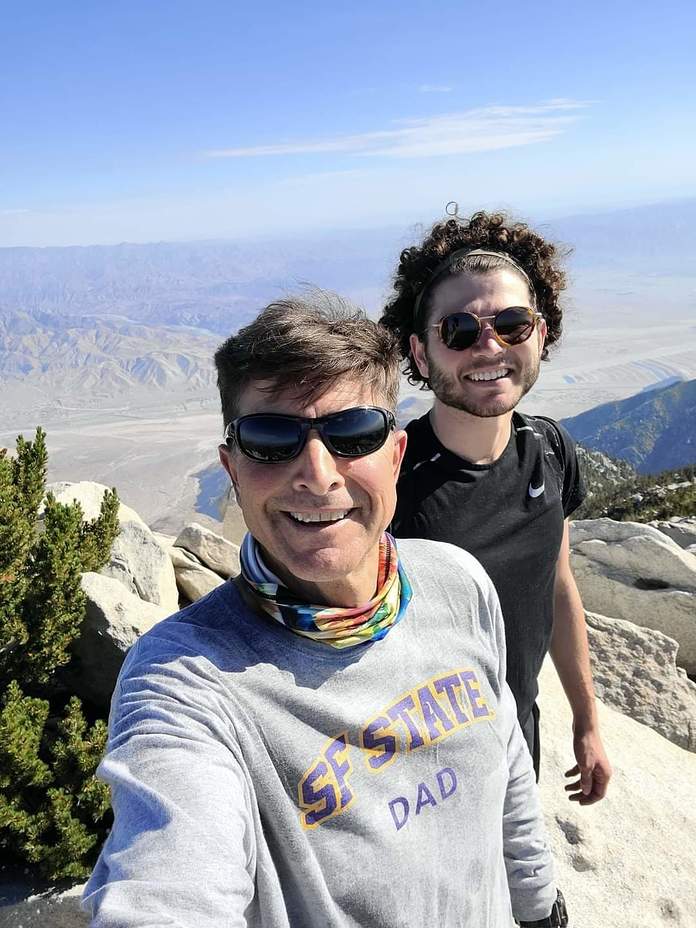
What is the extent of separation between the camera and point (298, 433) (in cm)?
191

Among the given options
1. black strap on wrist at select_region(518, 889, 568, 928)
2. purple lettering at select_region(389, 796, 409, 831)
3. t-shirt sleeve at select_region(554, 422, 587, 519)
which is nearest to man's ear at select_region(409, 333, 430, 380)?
t-shirt sleeve at select_region(554, 422, 587, 519)

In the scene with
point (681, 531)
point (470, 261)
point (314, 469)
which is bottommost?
point (681, 531)

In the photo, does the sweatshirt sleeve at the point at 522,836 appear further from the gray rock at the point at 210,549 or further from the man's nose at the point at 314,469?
the gray rock at the point at 210,549

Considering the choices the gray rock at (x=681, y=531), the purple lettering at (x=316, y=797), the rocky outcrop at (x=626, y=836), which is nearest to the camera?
the purple lettering at (x=316, y=797)

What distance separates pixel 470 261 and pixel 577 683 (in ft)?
8.20

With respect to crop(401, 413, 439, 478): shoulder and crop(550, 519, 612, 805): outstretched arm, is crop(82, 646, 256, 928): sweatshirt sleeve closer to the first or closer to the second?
crop(401, 413, 439, 478): shoulder

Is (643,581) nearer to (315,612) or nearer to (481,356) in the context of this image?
(481,356)

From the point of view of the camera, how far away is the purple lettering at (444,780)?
1814mm

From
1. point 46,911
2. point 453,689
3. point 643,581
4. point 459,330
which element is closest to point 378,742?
point 453,689

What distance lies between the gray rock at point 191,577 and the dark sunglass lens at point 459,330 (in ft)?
17.3

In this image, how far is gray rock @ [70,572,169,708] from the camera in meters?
5.29

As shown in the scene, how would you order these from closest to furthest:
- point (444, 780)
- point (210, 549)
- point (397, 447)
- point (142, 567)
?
1. point (444, 780)
2. point (397, 447)
3. point (142, 567)
4. point (210, 549)

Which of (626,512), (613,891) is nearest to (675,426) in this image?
(626,512)

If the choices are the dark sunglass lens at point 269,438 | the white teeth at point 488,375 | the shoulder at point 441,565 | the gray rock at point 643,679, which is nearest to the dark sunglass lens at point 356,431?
the dark sunglass lens at point 269,438
